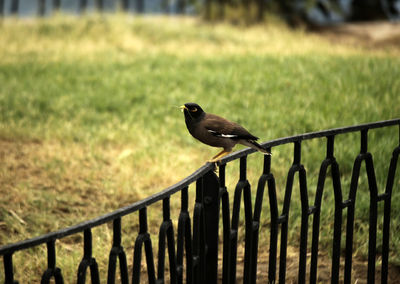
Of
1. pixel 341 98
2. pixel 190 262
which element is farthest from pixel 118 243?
pixel 341 98

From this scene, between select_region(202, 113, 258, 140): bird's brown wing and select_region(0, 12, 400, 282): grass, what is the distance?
2.08 metres

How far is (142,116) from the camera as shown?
27.0ft

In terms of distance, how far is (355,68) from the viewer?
9.87 meters

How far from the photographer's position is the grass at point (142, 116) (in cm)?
552

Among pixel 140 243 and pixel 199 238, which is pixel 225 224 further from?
pixel 140 243

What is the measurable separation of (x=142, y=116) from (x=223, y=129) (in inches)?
211

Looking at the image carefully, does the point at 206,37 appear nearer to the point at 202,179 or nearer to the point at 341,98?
the point at 341,98

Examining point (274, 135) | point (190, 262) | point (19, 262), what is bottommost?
point (19, 262)

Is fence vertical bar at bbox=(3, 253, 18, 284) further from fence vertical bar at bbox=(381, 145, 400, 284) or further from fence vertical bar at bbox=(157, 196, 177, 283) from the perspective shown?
fence vertical bar at bbox=(381, 145, 400, 284)

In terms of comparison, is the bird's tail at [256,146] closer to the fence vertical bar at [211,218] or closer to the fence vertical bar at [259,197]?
the fence vertical bar at [259,197]

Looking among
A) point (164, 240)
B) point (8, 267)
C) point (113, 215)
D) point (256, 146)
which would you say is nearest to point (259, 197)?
point (256, 146)

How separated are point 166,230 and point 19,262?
105 inches

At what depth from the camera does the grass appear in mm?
5516

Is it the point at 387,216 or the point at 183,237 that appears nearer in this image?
the point at 183,237
